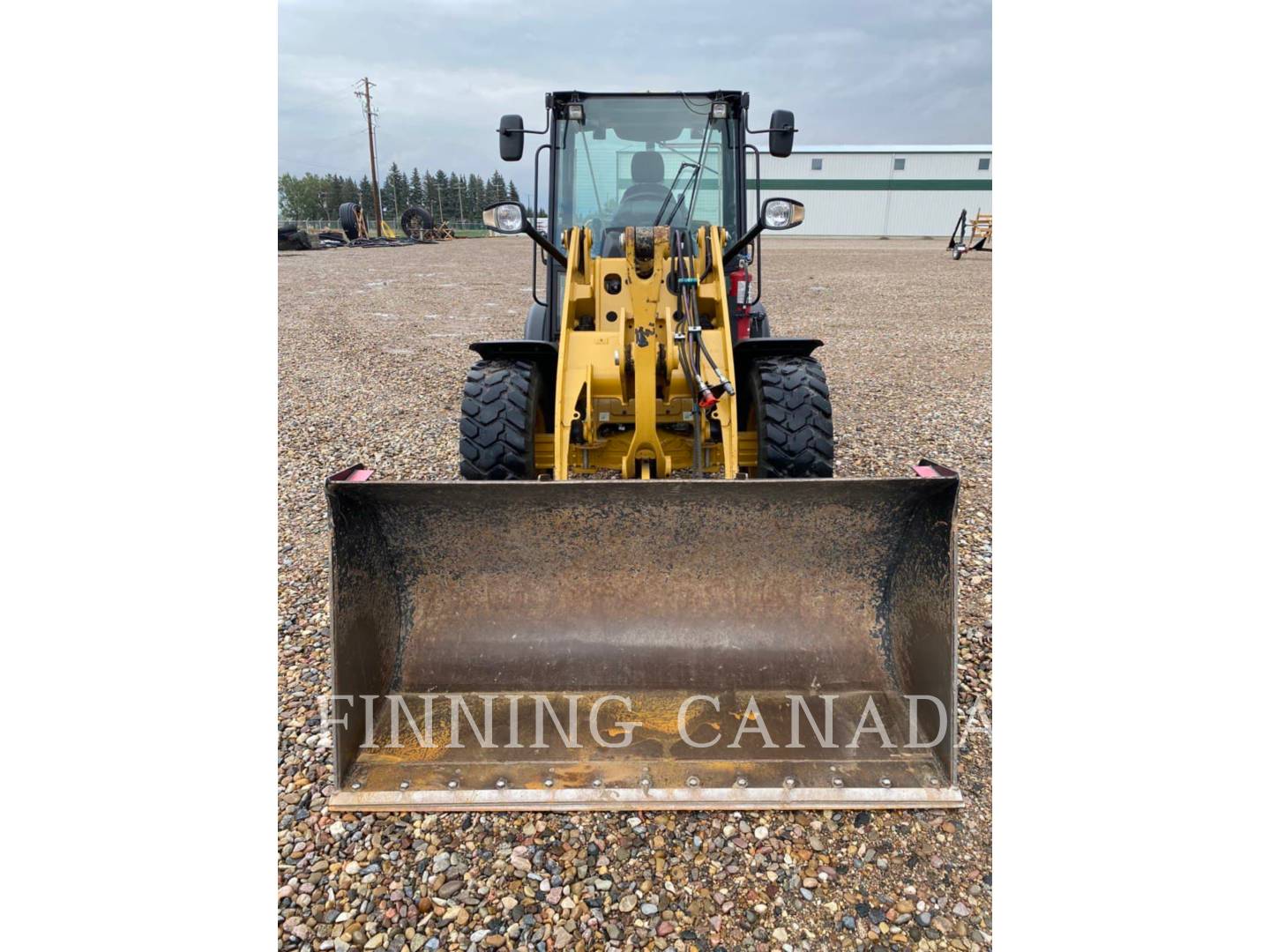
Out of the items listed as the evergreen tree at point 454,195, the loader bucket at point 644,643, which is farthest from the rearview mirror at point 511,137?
the evergreen tree at point 454,195

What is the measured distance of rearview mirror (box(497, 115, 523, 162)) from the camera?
4172mm

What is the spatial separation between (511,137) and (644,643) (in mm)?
3181

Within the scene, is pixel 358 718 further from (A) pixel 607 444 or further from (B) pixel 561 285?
(B) pixel 561 285

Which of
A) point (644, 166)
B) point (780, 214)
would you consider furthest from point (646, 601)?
point (644, 166)

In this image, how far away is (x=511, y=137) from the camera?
421 cm

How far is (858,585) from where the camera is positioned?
9.27 ft

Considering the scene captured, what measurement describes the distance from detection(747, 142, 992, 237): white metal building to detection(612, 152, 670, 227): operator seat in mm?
44911

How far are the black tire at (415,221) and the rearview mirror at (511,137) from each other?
37091 millimetres

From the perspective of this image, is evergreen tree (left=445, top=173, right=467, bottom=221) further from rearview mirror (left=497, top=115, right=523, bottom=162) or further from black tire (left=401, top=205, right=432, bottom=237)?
rearview mirror (left=497, top=115, right=523, bottom=162)

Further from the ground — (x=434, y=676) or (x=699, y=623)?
(x=699, y=623)

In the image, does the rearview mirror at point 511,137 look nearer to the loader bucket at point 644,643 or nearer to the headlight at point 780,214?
the headlight at point 780,214

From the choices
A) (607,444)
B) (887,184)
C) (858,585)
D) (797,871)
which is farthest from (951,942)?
(887,184)

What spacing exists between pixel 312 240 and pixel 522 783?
36.6m

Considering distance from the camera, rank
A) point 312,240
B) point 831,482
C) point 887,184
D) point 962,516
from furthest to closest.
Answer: point 887,184 → point 312,240 → point 962,516 → point 831,482
